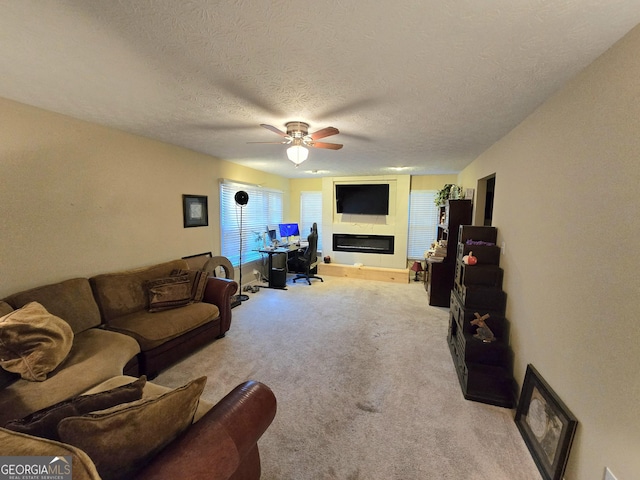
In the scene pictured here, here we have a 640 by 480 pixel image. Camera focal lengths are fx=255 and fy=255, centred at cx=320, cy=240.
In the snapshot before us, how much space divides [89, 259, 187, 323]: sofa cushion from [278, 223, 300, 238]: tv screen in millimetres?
3148

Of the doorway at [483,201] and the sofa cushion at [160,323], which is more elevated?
the doorway at [483,201]

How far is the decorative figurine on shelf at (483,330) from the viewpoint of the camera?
224 centimetres

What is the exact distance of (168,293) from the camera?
2822mm

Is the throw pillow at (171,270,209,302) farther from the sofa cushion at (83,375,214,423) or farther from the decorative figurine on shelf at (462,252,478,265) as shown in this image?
the decorative figurine on shelf at (462,252,478,265)

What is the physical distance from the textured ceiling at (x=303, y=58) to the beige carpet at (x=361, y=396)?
2386mm

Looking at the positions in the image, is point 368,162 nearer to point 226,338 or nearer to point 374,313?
point 374,313

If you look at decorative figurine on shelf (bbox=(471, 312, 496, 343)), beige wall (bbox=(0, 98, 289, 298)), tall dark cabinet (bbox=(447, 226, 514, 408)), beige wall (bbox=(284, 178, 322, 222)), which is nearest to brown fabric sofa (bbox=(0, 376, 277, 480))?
tall dark cabinet (bbox=(447, 226, 514, 408))

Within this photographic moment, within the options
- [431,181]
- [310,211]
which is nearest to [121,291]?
[310,211]

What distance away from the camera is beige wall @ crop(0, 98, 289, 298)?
2.08 metres

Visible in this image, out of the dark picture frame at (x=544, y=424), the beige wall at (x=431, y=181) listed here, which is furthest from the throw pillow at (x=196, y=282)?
the beige wall at (x=431, y=181)

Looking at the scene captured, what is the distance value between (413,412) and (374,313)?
77.2 inches

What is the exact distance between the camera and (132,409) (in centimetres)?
92

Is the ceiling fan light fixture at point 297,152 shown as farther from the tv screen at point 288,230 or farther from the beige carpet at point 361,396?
the tv screen at point 288,230

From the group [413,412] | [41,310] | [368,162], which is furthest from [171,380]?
[368,162]
